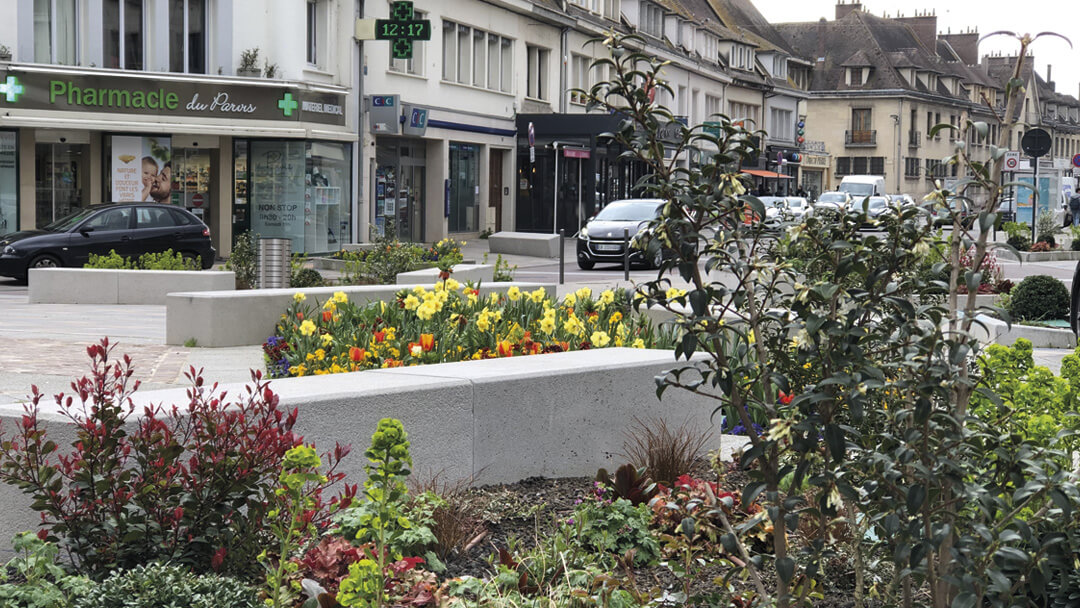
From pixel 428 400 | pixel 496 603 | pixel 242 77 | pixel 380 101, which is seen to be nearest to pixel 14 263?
pixel 242 77

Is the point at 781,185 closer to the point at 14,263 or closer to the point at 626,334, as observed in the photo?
the point at 14,263

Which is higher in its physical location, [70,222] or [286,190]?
[286,190]

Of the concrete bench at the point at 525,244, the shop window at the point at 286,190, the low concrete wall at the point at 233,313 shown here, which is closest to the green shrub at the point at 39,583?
the low concrete wall at the point at 233,313

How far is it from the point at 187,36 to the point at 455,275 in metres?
14.5

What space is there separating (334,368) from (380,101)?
25.8m

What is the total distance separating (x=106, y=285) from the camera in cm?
1775

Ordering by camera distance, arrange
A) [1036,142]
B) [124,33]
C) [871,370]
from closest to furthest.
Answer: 1. [871,370]
2. [124,33]
3. [1036,142]

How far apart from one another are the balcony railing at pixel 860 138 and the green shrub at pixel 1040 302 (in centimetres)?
7694

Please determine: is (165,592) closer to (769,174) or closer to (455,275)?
(455,275)

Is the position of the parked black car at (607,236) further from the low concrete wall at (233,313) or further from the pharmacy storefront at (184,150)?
the low concrete wall at (233,313)

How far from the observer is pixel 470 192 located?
131ft

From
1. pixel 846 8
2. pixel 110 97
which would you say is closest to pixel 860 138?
pixel 846 8

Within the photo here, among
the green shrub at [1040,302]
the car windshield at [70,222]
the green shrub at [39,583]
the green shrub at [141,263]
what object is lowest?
the green shrub at [39,583]

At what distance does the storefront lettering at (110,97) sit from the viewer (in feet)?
89.7
